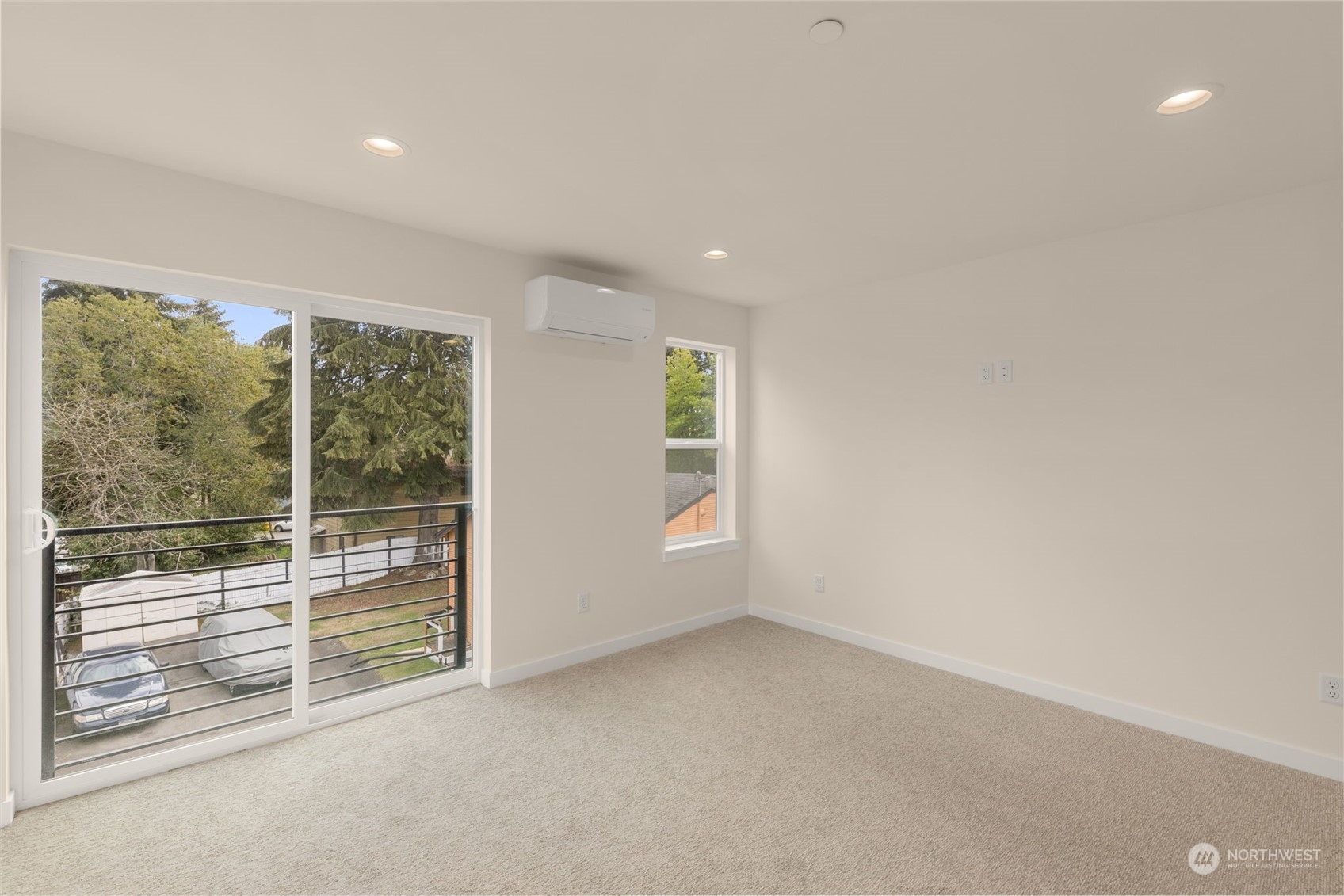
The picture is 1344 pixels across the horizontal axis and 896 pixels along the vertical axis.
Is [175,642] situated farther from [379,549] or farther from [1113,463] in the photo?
[1113,463]

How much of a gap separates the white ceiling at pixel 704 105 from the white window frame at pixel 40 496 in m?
0.44

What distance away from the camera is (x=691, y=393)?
4.51 m

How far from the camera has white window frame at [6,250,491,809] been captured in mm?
2139

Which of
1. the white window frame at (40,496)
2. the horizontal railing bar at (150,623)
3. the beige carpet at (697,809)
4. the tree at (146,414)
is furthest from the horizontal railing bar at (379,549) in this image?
the beige carpet at (697,809)

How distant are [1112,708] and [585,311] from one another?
3311mm

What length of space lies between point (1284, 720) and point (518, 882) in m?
3.05

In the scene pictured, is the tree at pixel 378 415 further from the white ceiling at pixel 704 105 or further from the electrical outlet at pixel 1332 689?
the electrical outlet at pixel 1332 689

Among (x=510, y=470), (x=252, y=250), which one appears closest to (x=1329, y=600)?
(x=510, y=470)

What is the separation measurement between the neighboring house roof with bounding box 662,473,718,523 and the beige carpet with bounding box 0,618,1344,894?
1.49 m

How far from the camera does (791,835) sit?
2.08 m

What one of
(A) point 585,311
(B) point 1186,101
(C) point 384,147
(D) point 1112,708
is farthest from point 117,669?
(D) point 1112,708

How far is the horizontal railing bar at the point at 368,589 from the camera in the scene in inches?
113

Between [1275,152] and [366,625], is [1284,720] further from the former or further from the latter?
[366,625]

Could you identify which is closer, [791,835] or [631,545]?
[791,835]
